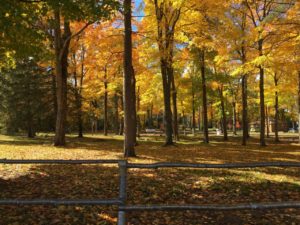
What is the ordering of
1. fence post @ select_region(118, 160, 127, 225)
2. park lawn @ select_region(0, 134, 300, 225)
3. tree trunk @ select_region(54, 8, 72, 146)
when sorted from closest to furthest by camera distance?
fence post @ select_region(118, 160, 127, 225)
park lawn @ select_region(0, 134, 300, 225)
tree trunk @ select_region(54, 8, 72, 146)

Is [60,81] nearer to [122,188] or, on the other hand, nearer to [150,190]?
[150,190]

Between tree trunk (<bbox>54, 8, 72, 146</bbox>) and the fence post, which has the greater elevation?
tree trunk (<bbox>54, 8, 72, 146</bbox>)

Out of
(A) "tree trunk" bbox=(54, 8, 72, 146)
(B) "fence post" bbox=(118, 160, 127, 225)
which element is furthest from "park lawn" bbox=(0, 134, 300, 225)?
(A) "tree trunk" bbox=(54, 8, 72, 146)

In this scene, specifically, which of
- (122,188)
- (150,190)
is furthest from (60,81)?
(122,188)

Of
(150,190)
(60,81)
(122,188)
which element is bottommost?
(150,190)

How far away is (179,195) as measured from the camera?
24.8 ft

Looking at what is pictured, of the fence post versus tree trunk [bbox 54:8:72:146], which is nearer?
the fence post

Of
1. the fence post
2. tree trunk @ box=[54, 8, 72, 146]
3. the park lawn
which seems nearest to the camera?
the fence post

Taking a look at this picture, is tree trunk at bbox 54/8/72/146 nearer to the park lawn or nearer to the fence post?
→ the park lawn

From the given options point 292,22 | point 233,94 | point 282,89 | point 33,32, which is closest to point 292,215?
point 33,32

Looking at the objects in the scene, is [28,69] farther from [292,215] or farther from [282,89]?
[292,215]

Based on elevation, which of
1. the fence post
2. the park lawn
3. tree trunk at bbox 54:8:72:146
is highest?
tree trunk at bbox 54:8:72:146

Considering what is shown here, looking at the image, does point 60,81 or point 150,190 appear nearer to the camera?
point 150,190

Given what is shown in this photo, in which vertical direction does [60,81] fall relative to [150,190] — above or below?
above
